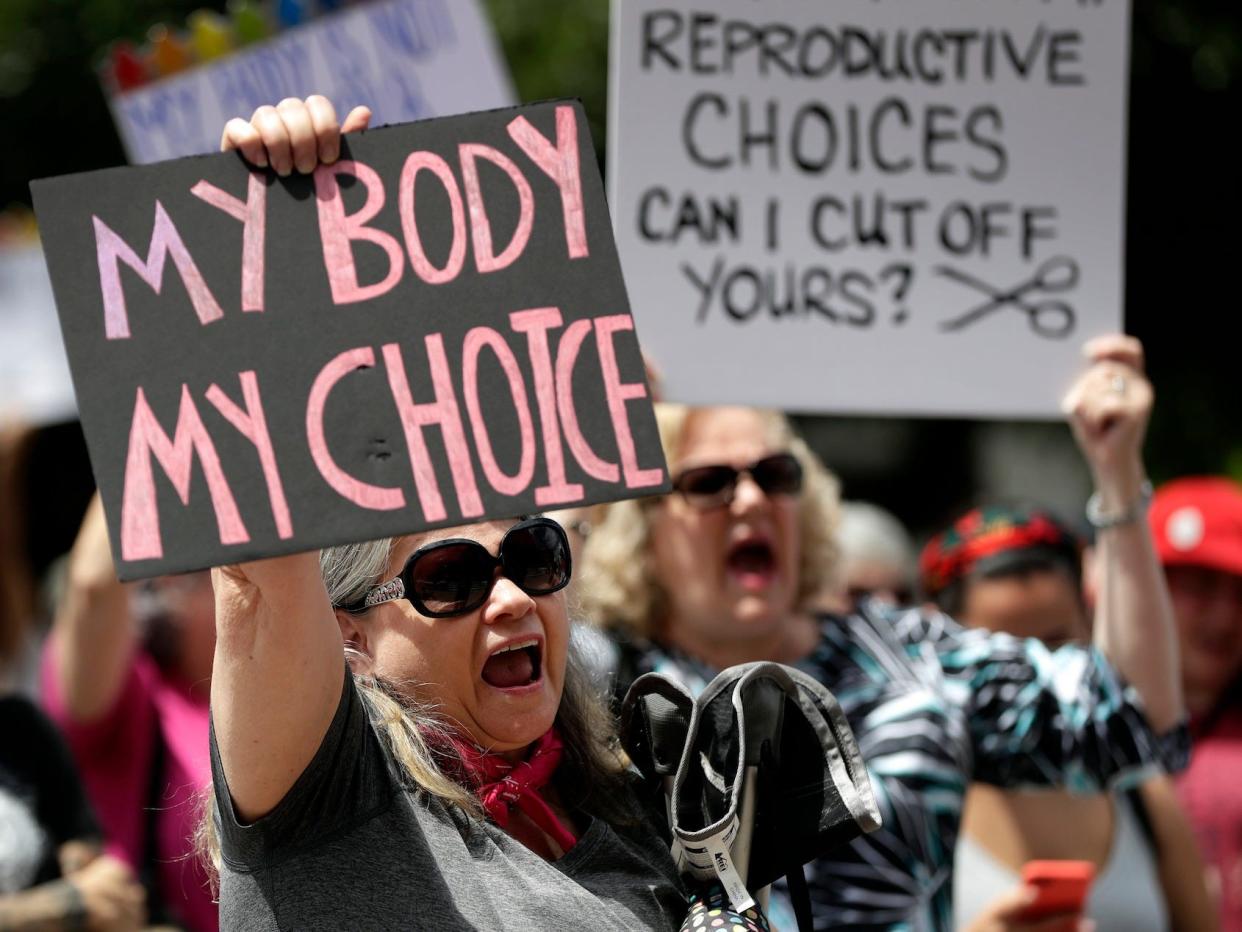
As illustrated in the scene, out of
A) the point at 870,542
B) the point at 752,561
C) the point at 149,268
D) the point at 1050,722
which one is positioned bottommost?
the point at 870,542

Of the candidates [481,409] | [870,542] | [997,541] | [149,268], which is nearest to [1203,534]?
[997,541]

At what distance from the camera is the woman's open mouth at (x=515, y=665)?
6.87 ft

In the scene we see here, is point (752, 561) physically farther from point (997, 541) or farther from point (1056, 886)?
point (997, 541)

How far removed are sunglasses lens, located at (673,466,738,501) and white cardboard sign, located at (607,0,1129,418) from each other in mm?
271

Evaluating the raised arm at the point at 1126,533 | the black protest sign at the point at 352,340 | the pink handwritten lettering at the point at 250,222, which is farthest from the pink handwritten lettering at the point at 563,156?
the raised arm at the point at 1126,533

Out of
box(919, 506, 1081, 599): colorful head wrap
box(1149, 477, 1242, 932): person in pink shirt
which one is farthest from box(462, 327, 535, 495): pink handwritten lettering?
box(1149, 477, 1242, 932): person in pink shirt

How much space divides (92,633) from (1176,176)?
6.52 m

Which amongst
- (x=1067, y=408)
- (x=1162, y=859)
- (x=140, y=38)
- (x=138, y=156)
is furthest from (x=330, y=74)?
(x=140, y=38)

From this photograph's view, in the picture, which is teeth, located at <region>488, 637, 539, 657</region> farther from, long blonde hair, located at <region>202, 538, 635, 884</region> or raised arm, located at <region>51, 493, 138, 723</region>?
raised arm, located at <region>51, 493, 138, 723</region>

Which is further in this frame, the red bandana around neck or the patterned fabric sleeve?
the patterned fabric sleeve

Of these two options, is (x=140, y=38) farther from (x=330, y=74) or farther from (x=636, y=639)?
(x=636, y=639)

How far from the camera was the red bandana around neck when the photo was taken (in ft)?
6.65

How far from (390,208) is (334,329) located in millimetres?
153

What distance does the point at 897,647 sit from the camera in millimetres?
3178
